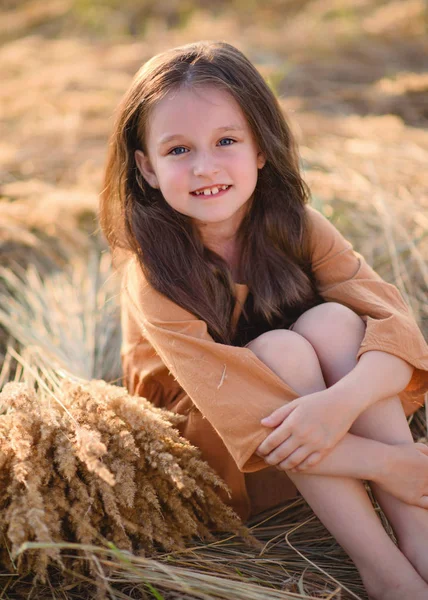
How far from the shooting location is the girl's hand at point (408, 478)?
1.41m

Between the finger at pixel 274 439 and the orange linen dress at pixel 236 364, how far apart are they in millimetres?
17

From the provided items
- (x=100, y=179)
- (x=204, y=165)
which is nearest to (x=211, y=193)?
(x=204, y=165)

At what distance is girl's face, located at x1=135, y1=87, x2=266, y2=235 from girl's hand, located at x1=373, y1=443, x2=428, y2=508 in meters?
0.72

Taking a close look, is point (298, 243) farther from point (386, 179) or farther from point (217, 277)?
point (386, 179)

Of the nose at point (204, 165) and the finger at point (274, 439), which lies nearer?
the finger at point (274, 439)

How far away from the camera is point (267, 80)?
7.09 feet

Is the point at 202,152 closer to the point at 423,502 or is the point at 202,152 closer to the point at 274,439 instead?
the point at 274,439

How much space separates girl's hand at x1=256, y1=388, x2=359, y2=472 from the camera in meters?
1.39

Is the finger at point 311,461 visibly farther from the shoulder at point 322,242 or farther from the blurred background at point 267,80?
the blurred background at point 267,80

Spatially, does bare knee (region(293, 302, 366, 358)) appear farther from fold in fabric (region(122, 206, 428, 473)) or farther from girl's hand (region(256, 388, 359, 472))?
girl's hand (region(256, 388, 359, 472))

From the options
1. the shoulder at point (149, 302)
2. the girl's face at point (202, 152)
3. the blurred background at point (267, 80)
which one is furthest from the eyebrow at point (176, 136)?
the blurred background at point (267, 80)

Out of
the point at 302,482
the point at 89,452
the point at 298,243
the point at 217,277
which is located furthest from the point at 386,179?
the point at 89,452

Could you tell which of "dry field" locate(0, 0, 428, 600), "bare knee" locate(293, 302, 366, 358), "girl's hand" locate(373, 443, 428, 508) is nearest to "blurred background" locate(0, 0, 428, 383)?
"dry field" locate(0, 0, 428, 600)

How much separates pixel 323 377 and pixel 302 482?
264 mm
